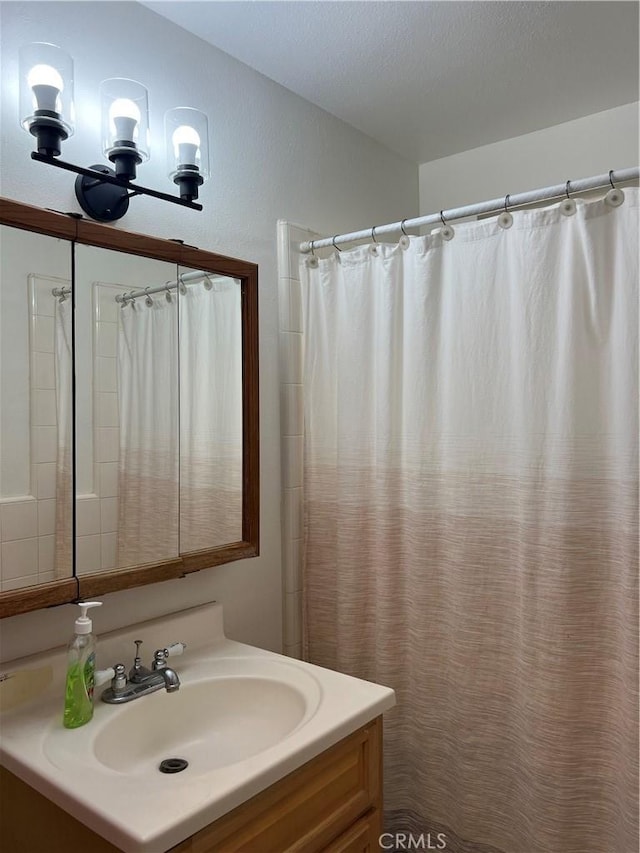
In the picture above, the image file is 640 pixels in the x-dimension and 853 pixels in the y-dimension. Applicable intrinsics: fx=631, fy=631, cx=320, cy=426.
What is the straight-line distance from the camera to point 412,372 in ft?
5.91

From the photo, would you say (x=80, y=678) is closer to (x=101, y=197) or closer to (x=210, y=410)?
(x=210, y=410)

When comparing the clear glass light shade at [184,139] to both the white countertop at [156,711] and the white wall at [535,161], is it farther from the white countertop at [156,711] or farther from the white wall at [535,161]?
the white wall at [535,161]

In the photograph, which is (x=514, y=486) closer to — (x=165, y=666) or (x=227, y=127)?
(x=165, y=666)

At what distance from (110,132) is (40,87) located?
17cm

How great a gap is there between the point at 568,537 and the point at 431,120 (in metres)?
1.53

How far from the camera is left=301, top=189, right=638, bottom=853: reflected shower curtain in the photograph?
1.50 metres

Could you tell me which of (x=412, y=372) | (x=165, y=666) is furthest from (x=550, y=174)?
(x=165, y=666)

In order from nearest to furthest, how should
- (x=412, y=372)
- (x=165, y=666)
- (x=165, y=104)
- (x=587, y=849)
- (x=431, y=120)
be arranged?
1. (x=165, y=666)
2. (x=587, y=849)
3. (x=165, y=104)
4. (x=412, y=372)
5. (x=431, y=120)

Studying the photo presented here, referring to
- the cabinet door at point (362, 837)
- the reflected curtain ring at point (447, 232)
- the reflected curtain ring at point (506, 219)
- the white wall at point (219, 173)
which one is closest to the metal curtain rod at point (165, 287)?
the white wall at point (219, 173)

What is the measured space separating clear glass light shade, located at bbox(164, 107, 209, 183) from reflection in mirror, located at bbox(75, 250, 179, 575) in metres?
0.24

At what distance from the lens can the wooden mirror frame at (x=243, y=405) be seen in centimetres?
126

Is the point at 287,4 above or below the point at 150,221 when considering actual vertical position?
above

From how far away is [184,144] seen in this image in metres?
1.52

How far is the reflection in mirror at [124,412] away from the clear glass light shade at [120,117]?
23cm
